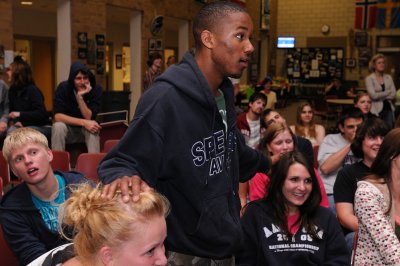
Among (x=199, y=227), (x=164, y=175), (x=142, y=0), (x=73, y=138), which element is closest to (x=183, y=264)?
(x=199, y=227)

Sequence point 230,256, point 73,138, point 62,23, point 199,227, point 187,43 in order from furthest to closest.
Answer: point 187,43 → point 62,23 → point 73,138 → point 230,256 → point 199,227

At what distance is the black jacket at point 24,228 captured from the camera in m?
2.36

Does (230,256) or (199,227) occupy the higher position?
(199,227)

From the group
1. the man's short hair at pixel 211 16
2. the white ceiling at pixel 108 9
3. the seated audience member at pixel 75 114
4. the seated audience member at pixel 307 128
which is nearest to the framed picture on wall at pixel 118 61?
the white ceiling at pixel 108 9

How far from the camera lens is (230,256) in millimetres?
1990

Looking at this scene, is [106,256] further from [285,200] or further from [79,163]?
[79,163]

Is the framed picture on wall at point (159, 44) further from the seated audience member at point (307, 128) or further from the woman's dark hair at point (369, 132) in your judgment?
the woman's dark hair at point (369, 132)

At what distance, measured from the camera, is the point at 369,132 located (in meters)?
3.51

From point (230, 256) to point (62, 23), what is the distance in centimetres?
865

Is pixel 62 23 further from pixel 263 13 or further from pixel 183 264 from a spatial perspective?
pixel 263 13

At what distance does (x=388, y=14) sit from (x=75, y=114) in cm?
1567

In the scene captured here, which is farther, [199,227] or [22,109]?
[22,109]

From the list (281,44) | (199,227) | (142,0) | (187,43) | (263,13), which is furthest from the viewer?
(281,44)

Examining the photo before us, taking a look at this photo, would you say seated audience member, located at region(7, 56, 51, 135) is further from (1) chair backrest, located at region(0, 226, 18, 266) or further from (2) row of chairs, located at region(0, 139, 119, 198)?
(1) chair backrest, located at region(0, 226, 18, 266)
